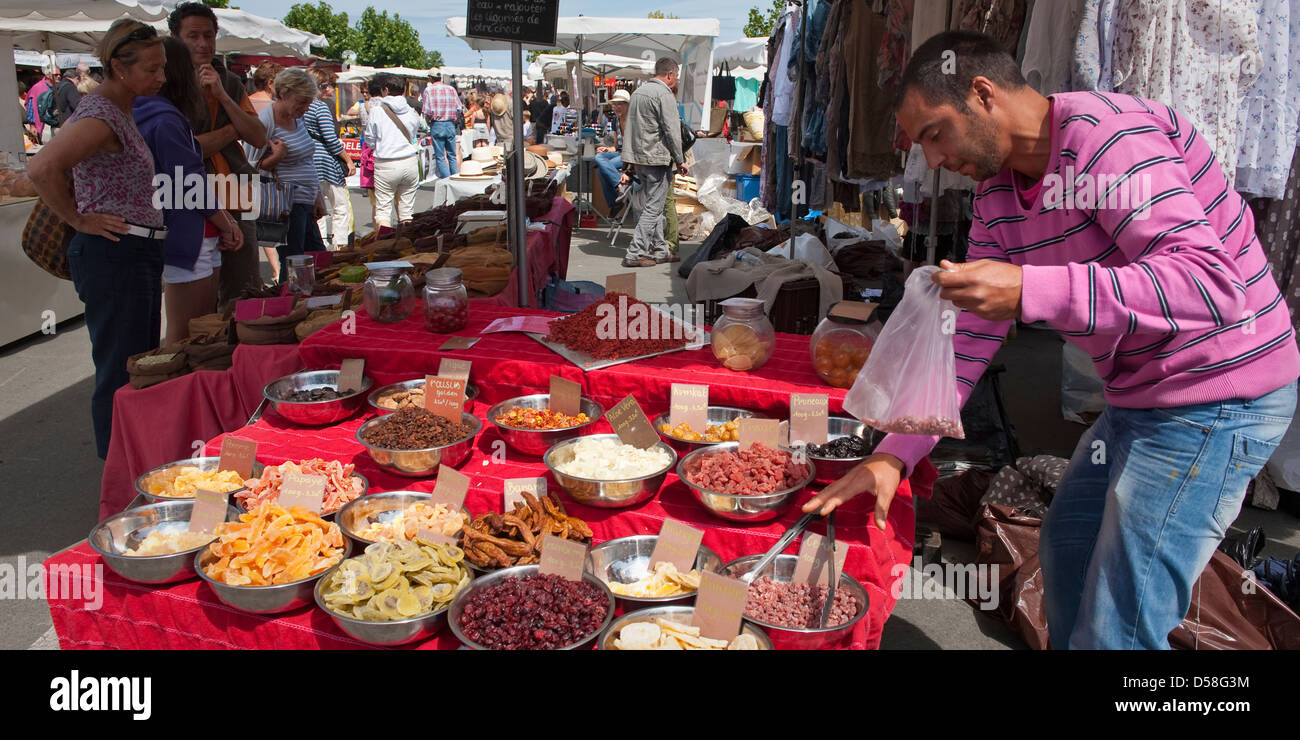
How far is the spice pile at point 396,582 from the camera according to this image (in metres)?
1.96

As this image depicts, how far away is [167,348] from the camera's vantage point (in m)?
3.73

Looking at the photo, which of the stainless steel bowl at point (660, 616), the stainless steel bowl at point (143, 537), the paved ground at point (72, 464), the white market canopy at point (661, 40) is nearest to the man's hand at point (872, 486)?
the stainless steel bowl at point (660, 616)

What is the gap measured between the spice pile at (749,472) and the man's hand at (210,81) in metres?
4.09

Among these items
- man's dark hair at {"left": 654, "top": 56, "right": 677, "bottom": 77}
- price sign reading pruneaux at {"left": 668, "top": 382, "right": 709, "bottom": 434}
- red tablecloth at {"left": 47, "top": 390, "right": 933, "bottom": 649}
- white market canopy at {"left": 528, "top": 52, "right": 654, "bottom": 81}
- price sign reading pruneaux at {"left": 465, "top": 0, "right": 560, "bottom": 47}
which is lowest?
red tablecloth at {"left": 47, "top": 390, "right": 933, "bottom": 649}

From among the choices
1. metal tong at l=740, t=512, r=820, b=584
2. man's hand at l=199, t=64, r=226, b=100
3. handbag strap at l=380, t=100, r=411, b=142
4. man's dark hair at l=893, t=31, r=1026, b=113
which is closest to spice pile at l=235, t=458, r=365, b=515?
metal tong at l=740, t=512, r=820, b=584

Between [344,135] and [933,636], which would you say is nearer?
[933,636]

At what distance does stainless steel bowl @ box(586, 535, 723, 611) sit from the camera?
2.25m

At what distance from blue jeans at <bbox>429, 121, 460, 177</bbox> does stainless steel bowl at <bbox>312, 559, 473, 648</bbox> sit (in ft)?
46.1

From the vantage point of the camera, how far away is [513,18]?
4.40 m

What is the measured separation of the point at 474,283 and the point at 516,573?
254cm

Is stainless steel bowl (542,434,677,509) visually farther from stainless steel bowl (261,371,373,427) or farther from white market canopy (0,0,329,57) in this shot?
white market canopy (0,0,329,57)

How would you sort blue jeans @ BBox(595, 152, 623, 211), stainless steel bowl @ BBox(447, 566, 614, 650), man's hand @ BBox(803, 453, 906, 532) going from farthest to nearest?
1. blue jeans @ BBox(595, 152, 623, 211)
2. man's hand @ BBox(803, 453, 906, 532)
3. stainless steel bowl @ BBox(447, 566, 614, 650)

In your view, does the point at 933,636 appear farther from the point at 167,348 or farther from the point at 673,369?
the point at 167,348
